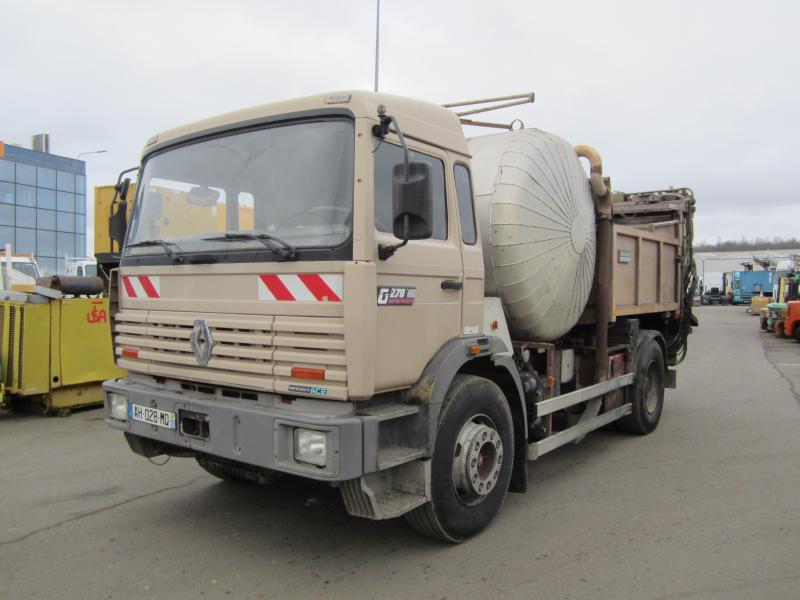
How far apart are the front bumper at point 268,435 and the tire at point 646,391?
178 inches

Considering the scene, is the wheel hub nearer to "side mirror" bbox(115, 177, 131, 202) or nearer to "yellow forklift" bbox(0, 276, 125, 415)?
"side mirror" bbox(115, 177, 131, 202)

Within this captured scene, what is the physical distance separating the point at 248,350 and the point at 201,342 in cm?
40

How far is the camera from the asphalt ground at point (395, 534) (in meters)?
3.53

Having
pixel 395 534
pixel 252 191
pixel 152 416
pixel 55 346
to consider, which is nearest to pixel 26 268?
pixel 55 346

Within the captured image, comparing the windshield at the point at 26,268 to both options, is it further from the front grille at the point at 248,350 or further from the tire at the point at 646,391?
the tire at the point at 646,391

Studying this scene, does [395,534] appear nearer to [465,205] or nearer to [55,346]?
[465,205]

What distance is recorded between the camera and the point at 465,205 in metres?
4.21

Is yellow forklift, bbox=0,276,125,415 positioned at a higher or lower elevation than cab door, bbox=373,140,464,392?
lower

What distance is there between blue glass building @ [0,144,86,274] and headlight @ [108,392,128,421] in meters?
26.6

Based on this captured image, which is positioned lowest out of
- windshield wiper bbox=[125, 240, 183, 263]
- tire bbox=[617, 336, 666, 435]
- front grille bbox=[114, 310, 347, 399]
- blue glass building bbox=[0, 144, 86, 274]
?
tire bbox=[617, 336, 666, 435]

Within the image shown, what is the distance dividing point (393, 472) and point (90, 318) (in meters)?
6.07

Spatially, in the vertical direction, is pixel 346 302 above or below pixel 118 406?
above

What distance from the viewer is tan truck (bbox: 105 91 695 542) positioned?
3307 mm

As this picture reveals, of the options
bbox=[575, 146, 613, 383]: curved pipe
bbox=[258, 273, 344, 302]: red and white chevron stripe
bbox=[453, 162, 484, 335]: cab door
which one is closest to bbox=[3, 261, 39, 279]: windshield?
bbox=[575, 146, 613, 383]: curved pipe
